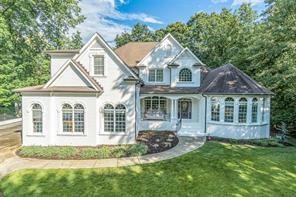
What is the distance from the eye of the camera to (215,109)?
19.4m

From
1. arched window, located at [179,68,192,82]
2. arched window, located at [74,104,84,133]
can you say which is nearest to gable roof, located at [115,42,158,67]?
arched window, located at [179,68,192,82]

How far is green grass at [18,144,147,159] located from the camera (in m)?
13.8

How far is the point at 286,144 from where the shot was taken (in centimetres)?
1758

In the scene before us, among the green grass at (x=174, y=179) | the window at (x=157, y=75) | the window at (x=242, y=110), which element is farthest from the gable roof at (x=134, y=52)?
the green grass at (x=174, y=179)

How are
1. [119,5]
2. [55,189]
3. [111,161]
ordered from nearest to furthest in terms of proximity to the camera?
1. [55,189]
2. [111,161]
3. [119,5]

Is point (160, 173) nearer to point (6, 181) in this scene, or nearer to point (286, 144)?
point (6, 181)

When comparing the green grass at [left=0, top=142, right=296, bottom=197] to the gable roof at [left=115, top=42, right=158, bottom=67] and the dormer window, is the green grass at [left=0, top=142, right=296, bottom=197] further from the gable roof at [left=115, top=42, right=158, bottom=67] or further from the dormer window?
the gable roof at [left=115, top=42, right=158, bottom=67]

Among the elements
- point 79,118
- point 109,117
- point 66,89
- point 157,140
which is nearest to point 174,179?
point 157,140

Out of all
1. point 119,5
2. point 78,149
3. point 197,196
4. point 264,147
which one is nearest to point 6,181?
point 78,149

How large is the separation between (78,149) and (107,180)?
505cm

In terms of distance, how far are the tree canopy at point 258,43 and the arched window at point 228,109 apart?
4580 mm

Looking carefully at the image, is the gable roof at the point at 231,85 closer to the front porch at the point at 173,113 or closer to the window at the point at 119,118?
the front porch at the point at 173,113

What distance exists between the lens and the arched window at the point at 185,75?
2181 centimetres

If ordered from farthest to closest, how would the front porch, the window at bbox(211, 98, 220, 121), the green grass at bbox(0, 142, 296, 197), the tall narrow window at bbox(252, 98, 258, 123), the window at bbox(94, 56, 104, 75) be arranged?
the front porch < the window at bbox(211, 98, 220, 121) < the tall narrow window at bbox(252, 98, 258, 123) < the window at bbox(94, 56, 104, 75) < the green grass at bbox(0, 142, 296, 197)
